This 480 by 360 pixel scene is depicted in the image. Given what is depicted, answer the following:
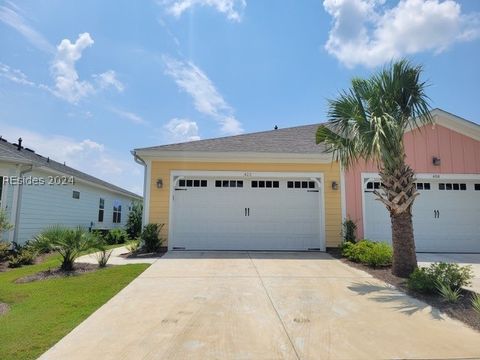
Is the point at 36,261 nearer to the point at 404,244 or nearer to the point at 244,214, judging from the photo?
the point at 244,214

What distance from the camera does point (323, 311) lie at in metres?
4.87

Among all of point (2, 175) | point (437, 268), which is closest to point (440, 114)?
point (437, 268)

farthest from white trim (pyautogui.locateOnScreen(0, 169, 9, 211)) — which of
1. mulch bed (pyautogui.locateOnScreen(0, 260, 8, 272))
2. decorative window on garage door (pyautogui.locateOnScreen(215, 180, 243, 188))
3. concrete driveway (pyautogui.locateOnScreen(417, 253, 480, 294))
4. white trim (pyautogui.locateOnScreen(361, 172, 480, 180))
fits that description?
concrete driveway (pyautogui.locateOnScreen(417, 253, 480, 294))

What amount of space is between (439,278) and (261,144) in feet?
24.7

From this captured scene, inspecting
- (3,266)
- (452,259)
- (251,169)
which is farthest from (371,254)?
(3,266)

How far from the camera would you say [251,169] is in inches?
449

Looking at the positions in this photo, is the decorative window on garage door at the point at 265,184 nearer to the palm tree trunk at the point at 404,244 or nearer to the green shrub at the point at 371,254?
the green shrub at the point at 371,254

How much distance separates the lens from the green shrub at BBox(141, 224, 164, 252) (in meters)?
10.4

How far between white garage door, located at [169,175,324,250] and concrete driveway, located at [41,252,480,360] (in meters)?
4.04

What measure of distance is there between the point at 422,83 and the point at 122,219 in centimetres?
2074

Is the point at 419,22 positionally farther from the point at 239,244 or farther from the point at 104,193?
the point at 104,193

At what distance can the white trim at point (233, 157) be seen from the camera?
11.2m

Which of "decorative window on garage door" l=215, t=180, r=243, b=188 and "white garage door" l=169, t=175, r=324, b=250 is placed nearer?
"white garage door" l=169, t=175, r=324, b=250

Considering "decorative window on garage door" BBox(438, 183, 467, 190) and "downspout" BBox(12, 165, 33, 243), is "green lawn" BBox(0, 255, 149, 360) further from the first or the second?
"decorative window on garage door" BBox(438, 183, 467, 190)
